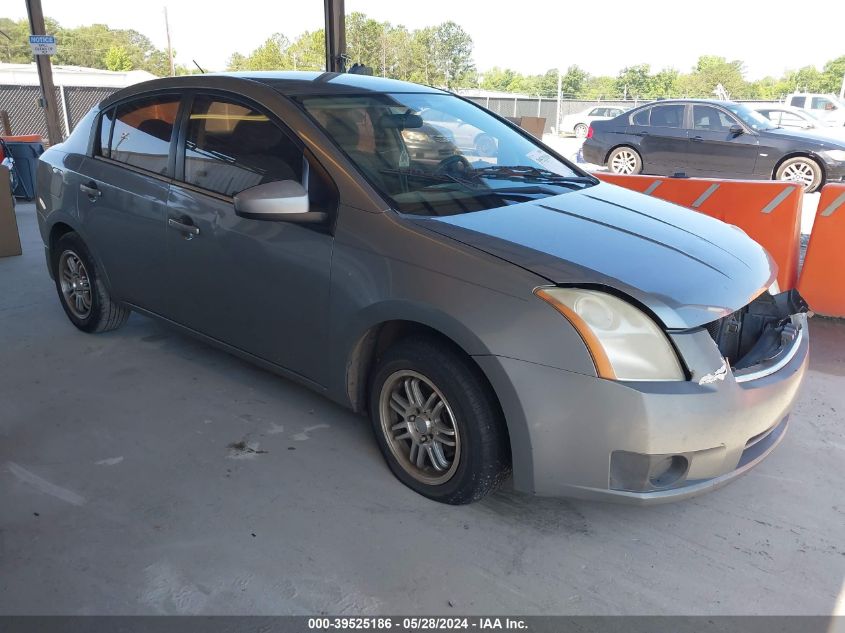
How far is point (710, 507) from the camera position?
9.23 ft

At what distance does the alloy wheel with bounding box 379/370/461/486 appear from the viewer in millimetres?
2676

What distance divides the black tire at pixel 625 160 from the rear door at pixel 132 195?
10.7m

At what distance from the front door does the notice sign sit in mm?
10342

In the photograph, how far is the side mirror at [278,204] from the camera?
110 inches

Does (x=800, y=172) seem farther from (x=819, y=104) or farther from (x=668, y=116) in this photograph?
(x=819, y=104)

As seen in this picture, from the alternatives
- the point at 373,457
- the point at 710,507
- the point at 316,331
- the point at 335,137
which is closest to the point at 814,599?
the point at 710,507

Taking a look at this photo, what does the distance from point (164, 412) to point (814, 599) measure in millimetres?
2964

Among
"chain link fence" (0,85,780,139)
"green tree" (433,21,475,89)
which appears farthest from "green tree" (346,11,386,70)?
"chain link fence" (0,85,780,139)

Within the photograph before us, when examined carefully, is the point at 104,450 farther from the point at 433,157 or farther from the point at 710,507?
the point at 710,507

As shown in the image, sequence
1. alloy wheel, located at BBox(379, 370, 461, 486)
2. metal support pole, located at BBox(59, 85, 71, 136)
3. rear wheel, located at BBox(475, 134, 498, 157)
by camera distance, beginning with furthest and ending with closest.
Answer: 1. metal support pole, located at BBox(59, 85, 71, 136)
2. rear wheel, located at BBox(475, 134, 498, 157)
3. alloy wheel, located at BBox(379, 370, 461, 486)

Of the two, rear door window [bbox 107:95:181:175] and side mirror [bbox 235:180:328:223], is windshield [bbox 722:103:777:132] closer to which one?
rear door window [bbox 107:95:181:175]

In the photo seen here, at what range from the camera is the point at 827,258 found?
484cm

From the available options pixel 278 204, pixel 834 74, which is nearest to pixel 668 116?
pixel 278 204

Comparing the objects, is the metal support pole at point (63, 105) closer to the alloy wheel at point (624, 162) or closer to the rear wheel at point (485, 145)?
the alloy wheel at point (624, 162)
